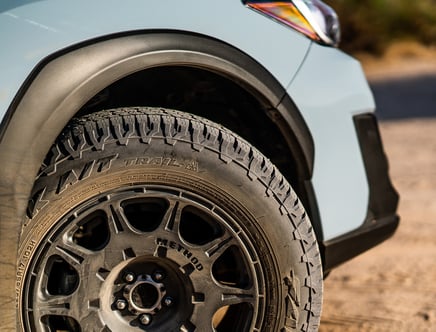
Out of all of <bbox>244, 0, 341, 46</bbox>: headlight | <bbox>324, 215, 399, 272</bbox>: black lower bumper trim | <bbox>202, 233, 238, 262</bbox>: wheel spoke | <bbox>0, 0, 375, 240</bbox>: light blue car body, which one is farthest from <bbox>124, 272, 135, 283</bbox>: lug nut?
<bbox>244, 0, 341, 46</bbox>: headlight

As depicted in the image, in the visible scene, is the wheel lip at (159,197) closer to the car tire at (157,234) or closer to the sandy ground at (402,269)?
the car tire at (157,234)

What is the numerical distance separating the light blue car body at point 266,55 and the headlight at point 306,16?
1.5 inches

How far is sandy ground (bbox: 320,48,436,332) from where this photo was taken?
4039 millimetres

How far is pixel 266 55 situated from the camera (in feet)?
10.1

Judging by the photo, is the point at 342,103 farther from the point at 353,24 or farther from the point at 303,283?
the point at 353,24

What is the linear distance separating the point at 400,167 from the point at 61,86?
15.4 feet

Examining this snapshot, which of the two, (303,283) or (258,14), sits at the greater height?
(258,14)

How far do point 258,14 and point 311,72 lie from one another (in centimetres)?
30

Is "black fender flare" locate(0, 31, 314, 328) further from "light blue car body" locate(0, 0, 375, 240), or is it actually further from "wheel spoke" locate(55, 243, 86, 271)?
"wheel spoke" locate(55, 243, 86, 271)

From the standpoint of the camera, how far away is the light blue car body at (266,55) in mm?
2645

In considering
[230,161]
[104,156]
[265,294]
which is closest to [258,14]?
[230,161]

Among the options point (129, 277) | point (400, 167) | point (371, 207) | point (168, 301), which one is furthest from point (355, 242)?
point (400, 167)

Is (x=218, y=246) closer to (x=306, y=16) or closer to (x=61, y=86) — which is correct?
(x=61, y=86)

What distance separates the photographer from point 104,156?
276cm
